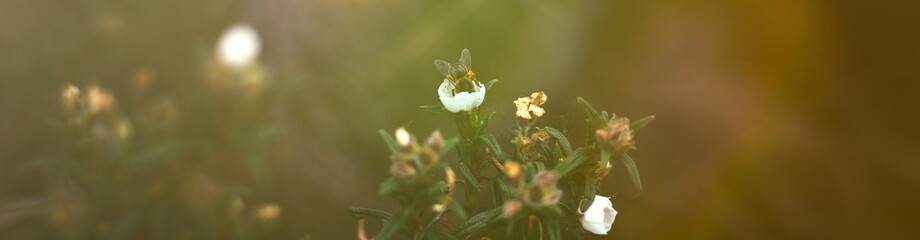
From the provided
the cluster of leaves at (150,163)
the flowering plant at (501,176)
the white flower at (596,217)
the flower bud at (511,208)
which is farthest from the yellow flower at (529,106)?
the cluster of leaves at (150,163)

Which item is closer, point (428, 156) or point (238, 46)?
point (428, 156)

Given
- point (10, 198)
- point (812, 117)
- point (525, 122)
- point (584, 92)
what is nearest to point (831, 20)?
point (812, 117)

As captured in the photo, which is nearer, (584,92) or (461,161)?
(461,161)

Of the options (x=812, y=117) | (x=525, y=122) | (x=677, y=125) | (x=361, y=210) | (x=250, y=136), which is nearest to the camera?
(x=250, y=136)

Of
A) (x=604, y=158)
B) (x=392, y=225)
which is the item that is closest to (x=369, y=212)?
(x=392, y=225)

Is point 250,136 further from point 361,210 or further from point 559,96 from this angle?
point 559,96

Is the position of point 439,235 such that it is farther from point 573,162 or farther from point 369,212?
point 573,162
